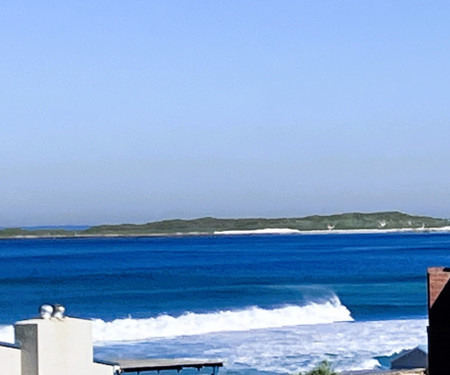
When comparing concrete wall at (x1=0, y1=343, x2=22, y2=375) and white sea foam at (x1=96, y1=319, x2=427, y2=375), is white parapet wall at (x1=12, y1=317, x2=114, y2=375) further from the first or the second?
white sea foam at (x1=96, y1=319, x2=427, y2=375)

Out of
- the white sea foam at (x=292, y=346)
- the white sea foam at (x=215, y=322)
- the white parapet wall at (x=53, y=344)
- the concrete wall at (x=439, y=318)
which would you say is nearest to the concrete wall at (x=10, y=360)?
the white parapet wall at (x=53, y=344)

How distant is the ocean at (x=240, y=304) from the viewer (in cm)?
4097

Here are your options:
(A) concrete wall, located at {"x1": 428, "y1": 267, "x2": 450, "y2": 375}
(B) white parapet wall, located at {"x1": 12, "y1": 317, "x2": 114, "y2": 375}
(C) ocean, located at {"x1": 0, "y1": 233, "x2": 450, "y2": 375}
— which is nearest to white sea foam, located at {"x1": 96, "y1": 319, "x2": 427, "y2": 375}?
(C) ocean, located at {"x1": 0, "y1": 233, "x2": 450, "y2": 375}

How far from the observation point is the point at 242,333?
50938mm

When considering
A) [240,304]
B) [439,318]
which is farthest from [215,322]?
[439,318]

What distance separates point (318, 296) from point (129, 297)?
11.0 meters

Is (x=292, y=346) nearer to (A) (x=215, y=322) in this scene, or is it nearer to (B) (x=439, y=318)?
(A) (x=215, y=322)

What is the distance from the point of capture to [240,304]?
6975 cm

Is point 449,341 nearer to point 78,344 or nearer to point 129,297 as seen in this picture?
point 78,344

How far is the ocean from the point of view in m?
41.0

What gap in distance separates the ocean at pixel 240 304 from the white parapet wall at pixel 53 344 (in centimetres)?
2271

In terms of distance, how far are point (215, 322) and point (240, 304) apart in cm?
1173

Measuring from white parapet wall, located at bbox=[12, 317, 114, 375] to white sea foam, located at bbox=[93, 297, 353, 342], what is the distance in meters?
37.7

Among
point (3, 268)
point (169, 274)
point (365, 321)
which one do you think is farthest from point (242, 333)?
point (3, 268)
